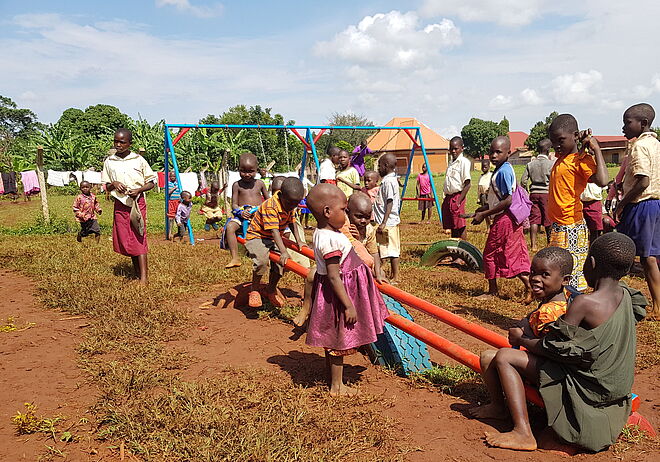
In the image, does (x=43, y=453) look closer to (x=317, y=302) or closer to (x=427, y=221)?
(x=317, y=302)

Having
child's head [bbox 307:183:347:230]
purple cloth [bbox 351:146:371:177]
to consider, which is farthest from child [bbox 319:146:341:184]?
child's head [bbox 307:183:347:230]

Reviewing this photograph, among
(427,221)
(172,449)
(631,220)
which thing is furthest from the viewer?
(427,221)

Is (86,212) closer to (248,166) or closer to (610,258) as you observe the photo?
(248,166)

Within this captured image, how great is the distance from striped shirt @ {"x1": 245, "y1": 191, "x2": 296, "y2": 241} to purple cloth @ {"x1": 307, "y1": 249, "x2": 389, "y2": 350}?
1800mm

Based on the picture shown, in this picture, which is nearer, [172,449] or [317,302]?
[172,449]

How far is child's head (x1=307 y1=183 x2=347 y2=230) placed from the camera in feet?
11.4

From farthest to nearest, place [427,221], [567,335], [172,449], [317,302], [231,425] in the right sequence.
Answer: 1. [427,221]
2. [317,302]
3. [231,425]
4. [172,449]
5. [567,335]

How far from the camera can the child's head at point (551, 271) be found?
3.06 meters

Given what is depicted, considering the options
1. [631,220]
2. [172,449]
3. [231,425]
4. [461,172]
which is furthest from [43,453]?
[461,172]

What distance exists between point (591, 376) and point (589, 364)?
0.07 metres

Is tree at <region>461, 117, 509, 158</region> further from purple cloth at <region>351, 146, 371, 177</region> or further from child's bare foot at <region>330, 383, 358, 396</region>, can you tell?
child's bare foot at <region>330, 383, 358, 396</region>

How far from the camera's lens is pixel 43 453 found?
9.32ft

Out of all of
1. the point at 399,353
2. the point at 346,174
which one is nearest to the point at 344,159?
the point at 346,174

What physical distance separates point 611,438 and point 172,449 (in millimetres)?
2393
